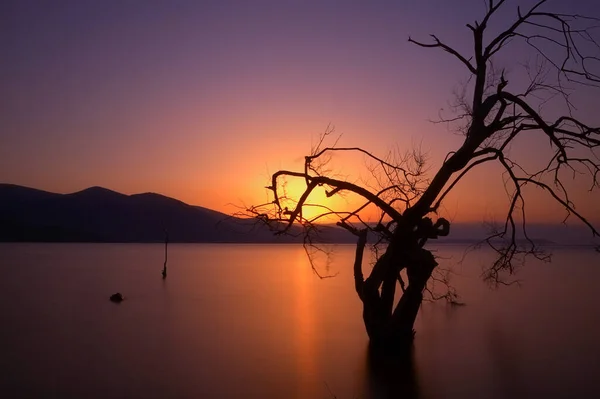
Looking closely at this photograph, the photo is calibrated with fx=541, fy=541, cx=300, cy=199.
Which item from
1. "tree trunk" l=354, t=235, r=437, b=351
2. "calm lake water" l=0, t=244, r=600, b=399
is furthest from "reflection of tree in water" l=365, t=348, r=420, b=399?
"tree trunk" l=354, t=235, r=437, b=351

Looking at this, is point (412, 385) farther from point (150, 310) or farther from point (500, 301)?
point (500, 301)

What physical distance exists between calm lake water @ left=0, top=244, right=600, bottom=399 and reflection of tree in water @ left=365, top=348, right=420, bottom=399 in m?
0.06

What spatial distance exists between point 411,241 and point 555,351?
8497mm

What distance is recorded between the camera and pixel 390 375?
1241 centimetres

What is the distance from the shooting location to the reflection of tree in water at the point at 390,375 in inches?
446

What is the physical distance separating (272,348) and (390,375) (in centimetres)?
510

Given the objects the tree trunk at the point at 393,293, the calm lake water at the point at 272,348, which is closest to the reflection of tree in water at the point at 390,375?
the calm lake water at the point at 272,348

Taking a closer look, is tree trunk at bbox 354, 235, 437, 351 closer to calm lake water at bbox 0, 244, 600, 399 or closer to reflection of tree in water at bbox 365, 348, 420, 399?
reflection of tree in water at bbox 365, 348, 420, 399

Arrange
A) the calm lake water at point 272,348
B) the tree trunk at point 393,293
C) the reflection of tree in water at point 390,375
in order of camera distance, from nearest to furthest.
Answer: the reflection of tree in water at point 390,375 < the tree trunk at point 393,293 < the calm lake water at point 272,348

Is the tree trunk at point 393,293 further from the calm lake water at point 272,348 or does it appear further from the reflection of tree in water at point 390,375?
the calm lake water at point 272,348

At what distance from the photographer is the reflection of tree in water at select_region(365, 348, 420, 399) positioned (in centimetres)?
1133

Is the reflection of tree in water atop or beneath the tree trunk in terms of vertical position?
beneath

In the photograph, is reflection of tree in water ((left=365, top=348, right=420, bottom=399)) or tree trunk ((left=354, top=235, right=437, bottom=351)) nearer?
reflection of tree in water ((left=365, top=348, right=420, bottom=399))

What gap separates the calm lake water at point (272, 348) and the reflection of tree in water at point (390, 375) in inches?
2.2
